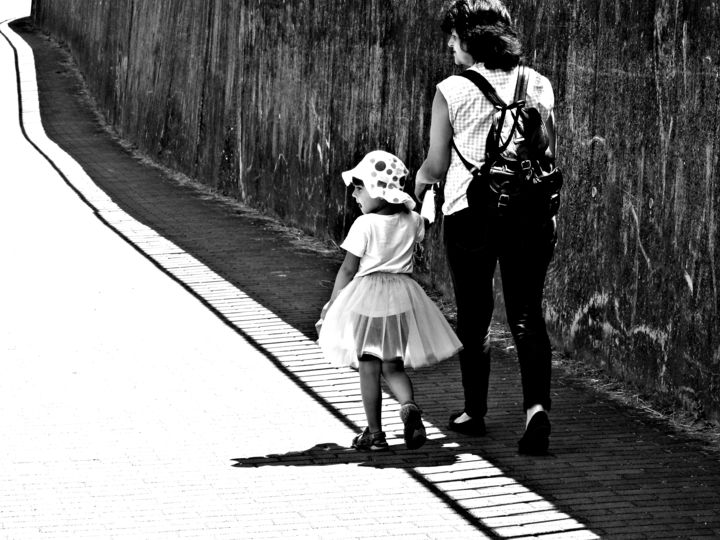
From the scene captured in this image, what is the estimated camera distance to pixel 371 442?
19.4 feet

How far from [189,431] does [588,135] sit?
2.71 metres

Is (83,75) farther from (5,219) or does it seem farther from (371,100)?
(371,100)

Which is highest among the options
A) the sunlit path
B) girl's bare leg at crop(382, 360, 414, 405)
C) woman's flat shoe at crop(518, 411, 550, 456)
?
girl's bare leg at crop(382, 360, 414, 405)

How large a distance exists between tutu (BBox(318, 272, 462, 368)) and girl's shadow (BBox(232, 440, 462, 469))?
380 mm

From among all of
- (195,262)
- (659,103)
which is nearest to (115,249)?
(195,262)

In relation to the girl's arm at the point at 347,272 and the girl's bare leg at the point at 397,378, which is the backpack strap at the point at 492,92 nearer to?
the girl's arm at the point at 347,272

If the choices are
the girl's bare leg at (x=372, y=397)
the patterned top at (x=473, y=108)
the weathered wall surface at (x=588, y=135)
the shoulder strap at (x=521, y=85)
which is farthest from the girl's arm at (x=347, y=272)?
the weathered wall surface at (x=588, y=135)

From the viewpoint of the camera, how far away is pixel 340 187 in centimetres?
1134

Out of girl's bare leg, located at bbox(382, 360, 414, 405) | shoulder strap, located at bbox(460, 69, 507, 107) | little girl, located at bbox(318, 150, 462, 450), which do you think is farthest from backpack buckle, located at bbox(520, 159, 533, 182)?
girl's bare leg, located at bbox(382, 360, 414, 405)

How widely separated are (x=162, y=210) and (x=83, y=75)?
14795 millimetres

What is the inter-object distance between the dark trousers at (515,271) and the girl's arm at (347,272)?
1.39ft

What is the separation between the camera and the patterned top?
581cm

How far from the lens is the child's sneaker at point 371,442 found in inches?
232

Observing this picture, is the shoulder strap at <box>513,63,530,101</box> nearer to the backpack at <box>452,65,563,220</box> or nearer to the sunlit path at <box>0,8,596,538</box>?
the backpack at <box>452,65,563,220</box>
